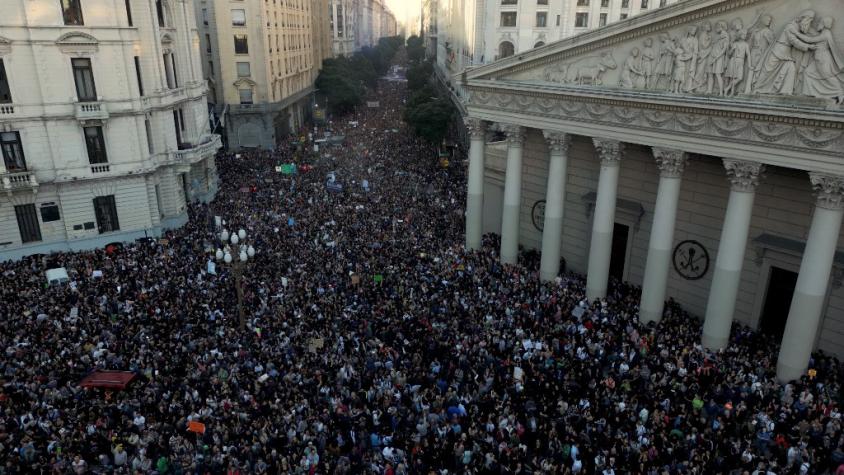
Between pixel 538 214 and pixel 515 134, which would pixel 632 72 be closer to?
pixel 515 134

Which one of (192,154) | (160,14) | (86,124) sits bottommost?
(192,154)

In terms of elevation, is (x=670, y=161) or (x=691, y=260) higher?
(x=670, y=161)

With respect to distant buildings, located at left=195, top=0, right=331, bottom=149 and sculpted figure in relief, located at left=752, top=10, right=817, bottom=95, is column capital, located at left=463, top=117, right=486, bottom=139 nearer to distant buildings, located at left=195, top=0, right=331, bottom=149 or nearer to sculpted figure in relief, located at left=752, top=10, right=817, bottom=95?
sculpted figure in relief, located at left=752, top=10, right=817, bottom=95

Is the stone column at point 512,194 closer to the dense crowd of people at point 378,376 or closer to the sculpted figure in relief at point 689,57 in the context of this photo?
the dense crowd of people at point 378,376

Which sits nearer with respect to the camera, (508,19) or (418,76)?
(508,19)

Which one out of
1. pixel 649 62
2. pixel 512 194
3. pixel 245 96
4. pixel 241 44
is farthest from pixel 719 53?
pixel 245 96

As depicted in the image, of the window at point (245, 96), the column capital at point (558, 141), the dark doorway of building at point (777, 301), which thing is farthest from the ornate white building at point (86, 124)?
the dark doorway of building at point (777, 301)

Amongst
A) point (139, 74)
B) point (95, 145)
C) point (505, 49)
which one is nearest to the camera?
point (95, 145)
